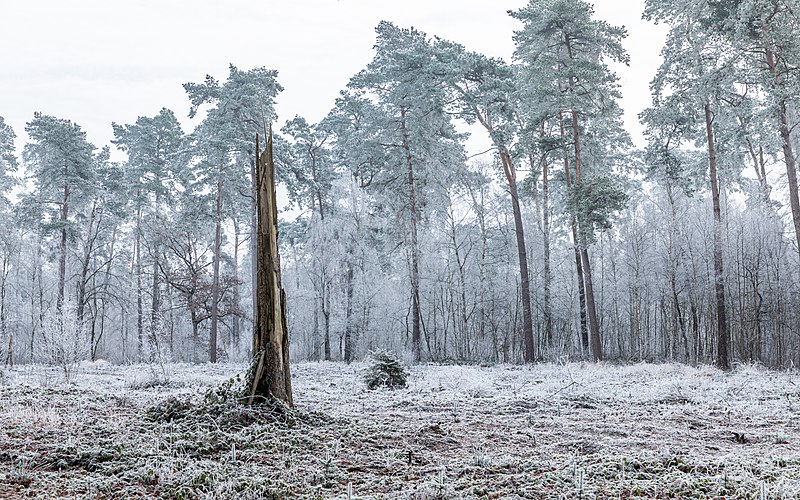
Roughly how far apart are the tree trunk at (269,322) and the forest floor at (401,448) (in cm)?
40

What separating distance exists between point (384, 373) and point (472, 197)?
19.8 m

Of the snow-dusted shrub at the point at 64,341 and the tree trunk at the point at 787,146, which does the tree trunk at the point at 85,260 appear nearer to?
the snow-dusted shrub at the point at 64,341

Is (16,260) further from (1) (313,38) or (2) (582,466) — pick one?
(2) (582,466)

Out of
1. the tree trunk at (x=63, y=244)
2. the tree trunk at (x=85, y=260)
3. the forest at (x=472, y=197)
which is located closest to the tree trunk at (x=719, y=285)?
the forest at (x=472, y=197)

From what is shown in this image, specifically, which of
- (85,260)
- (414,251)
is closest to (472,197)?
(414,251)

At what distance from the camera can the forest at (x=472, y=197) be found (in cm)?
1798

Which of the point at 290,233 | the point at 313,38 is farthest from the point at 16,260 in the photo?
the point at 313,38

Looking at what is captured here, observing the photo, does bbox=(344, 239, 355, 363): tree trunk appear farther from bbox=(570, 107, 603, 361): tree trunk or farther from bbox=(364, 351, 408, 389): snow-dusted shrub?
bbox=(364, 351, 408, 389): snow-dusted shrub

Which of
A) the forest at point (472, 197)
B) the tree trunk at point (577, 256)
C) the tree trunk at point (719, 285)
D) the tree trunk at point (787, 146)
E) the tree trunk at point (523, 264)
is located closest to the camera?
the tree trunk at point (787, 146)

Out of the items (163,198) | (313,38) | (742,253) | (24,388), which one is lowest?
(24,388)

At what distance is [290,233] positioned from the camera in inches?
1282

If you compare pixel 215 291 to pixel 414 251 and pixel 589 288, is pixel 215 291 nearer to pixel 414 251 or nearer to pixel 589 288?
pixel 414 251

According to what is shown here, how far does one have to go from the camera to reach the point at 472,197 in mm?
29453

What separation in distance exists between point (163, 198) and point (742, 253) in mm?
26641
